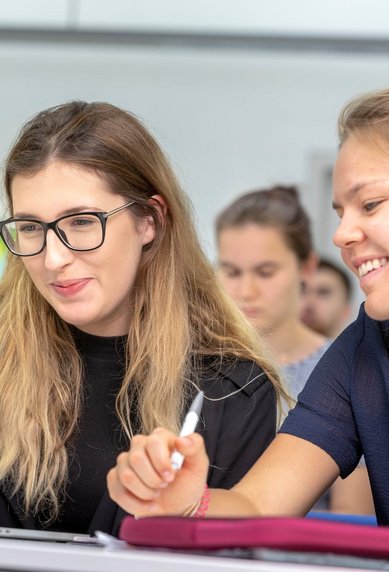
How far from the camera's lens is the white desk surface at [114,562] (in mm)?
1006

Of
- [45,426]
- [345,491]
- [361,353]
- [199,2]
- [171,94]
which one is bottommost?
[345,491]

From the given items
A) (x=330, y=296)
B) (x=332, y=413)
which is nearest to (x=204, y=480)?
(x=332, y=413)

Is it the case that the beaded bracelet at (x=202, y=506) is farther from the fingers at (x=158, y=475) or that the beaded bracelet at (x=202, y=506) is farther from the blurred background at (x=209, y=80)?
the blurred background at (x=209, y=80)

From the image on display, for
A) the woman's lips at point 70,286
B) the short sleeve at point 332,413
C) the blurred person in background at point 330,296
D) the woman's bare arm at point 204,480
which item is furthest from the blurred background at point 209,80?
the woman's bare arm at point 204,480

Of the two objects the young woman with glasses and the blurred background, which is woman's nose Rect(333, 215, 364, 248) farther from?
the blurred background

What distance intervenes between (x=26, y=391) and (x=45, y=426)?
8 centimetres

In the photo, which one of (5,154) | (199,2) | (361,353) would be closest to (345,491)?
(361,353)

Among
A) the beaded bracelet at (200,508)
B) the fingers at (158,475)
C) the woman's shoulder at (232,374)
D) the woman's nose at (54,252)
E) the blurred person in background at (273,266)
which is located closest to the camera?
the fingers at (158,475)

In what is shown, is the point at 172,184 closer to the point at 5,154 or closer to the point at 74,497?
the point at 5,154

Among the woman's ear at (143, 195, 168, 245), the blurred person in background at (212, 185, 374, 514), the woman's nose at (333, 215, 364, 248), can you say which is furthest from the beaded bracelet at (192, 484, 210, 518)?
the blurred person in background at (212, 185, 374, 514)

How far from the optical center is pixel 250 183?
5027 mm

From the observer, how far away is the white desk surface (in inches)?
39.6

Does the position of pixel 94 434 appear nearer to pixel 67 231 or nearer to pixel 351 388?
pixel 67 231

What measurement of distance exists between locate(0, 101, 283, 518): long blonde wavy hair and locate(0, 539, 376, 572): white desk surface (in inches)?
26.7
